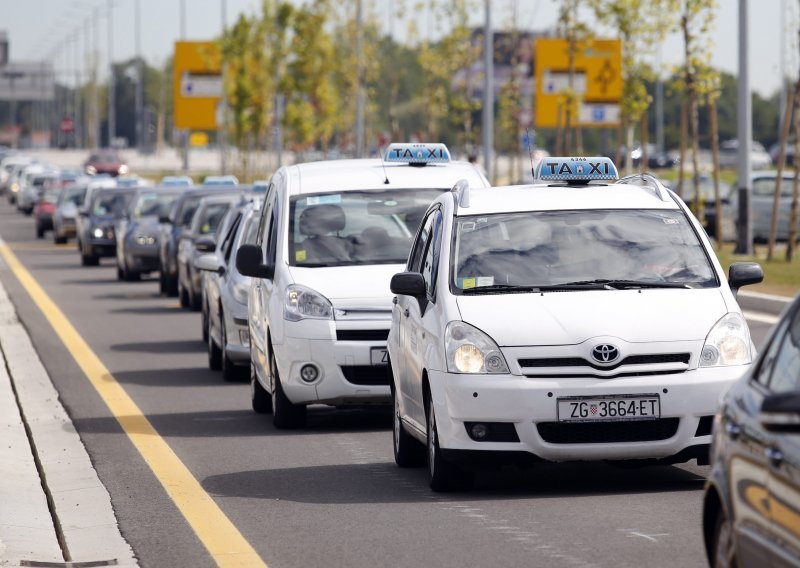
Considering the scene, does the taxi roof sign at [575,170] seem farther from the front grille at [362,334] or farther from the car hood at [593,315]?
the front grille at [362,334]

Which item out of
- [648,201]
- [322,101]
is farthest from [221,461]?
[322,101]

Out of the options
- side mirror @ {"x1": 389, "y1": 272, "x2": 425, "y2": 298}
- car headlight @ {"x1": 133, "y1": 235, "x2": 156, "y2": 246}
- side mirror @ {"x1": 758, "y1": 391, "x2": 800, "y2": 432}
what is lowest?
car headlight @ {"x1": 133, "y1": 235, "x2": 156, "y2": 246}

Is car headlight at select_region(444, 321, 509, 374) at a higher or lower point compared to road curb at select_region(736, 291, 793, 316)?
higher

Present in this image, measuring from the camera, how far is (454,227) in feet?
34.2

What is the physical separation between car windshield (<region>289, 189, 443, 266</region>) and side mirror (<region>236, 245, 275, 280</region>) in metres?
0.19

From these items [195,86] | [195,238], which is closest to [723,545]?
[195,238]

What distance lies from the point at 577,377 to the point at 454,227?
148 cm

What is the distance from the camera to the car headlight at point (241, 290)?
1650cm

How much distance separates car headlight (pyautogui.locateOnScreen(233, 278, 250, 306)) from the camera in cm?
1650

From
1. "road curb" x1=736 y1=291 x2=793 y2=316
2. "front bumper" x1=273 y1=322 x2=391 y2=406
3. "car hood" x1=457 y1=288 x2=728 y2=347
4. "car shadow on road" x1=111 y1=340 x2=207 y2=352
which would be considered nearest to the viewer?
"car hood" x1=457 y1=288 x2=728 y2=347

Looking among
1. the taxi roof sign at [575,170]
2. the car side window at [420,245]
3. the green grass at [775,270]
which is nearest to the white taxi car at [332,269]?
the car side window at [420,245]

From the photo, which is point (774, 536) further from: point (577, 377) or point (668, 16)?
point (668, 16)

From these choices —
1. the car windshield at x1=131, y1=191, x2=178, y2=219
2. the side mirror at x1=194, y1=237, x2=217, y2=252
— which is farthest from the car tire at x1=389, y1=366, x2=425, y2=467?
the car windshield at x1=131, y1=191, x2=178, y2=219

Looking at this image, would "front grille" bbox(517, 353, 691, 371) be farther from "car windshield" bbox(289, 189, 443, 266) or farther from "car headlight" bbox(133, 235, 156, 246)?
"car headlight" bbox(133, 235, 156, 246)
